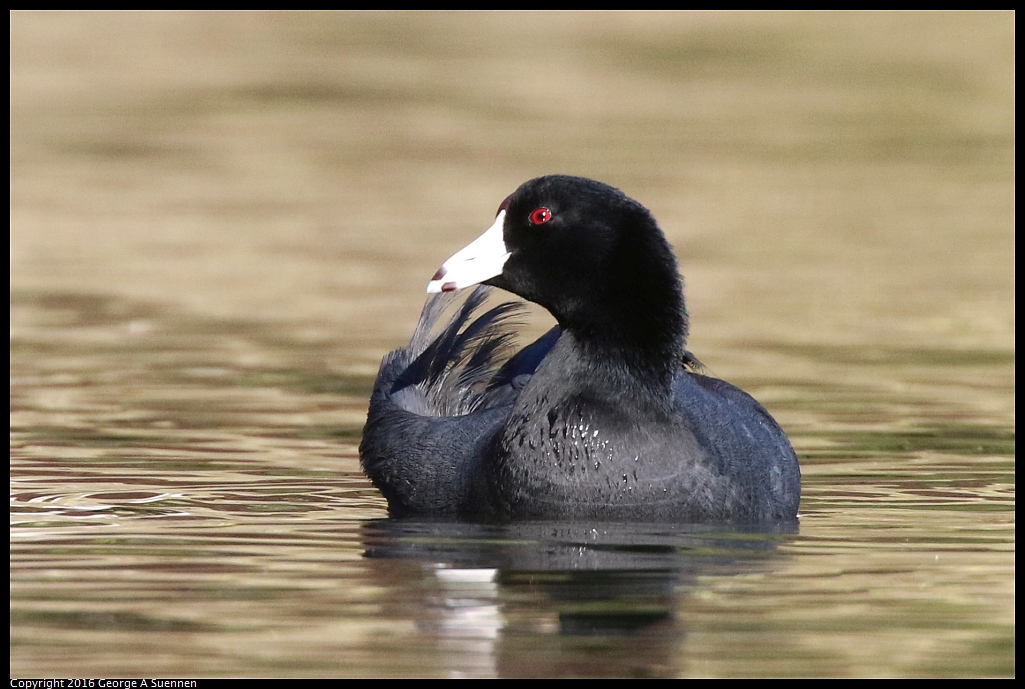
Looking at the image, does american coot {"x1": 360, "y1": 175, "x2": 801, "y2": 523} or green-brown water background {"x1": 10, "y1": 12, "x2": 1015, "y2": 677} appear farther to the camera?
american coot {"x1": 360, "y1": 175, "x2": 801, "y2": 523}

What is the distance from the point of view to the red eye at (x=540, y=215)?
784cm

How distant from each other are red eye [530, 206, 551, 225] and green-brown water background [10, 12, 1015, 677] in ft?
4.00

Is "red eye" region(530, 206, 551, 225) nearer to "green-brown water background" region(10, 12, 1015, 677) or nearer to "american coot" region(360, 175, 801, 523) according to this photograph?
"american coot" region(360, 175, 801, 523)

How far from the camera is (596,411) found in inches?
304

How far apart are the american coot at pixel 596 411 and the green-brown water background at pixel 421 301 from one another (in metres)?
0.35

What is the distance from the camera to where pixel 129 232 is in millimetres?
15805

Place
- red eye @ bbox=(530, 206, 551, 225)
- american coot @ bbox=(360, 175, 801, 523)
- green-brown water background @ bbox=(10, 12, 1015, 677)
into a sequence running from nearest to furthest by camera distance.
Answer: green-brown water background @ bbox=(10, 12, 1015, 677) → american coot @ bbox=(360, 175, 801, 523) → red eye @ bbox=(530, 206, 551, 225)

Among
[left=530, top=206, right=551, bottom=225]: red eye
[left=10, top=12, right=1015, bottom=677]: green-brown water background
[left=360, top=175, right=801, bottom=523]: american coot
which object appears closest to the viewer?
[left=10, top=12, right=1015, bottom=677]: green-brown water background

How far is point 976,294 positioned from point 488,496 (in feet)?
22.2

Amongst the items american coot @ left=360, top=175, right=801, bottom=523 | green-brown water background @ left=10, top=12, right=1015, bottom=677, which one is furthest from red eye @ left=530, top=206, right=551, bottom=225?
green-brown water background @ left=10, top=12, right=1015, bottom=677

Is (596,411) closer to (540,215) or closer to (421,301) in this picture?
(540,215)

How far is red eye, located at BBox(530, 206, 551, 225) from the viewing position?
7836mm

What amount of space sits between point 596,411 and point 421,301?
224 inches
